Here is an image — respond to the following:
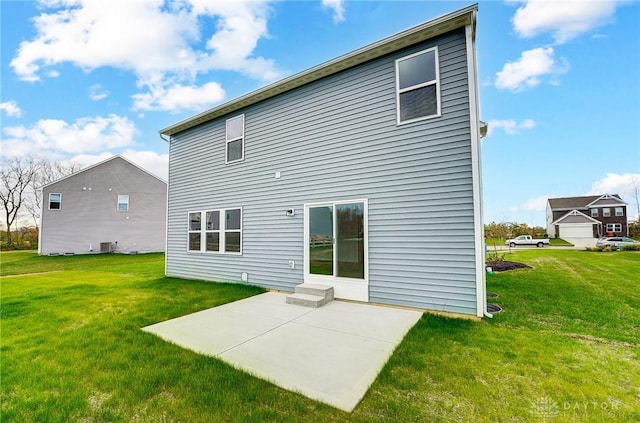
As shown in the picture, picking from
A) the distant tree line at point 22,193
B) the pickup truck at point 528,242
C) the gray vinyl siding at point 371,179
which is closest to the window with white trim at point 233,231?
the gray vinyl siding at point 371,179

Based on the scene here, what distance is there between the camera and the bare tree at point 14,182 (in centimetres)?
2467

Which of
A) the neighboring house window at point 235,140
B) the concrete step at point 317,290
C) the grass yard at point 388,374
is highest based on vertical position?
the neighboring house window at point 235,140

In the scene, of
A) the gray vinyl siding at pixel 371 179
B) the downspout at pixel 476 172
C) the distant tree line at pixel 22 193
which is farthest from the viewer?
the distant tree line at pixel 22 193

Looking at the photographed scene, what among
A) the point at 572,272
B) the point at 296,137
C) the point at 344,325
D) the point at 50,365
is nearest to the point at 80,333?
the point at 50,365

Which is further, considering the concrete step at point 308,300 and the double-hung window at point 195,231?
the double-hung window at point 195,231

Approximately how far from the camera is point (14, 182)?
25250mm

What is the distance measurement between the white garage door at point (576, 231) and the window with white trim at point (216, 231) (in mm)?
41958

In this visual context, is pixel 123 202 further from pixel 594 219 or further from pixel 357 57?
pixel 594 219

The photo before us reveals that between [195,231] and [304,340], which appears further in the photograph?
[195,231]

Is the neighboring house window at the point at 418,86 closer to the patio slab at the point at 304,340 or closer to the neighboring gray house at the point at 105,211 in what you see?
the patio slab at the point at 304,340

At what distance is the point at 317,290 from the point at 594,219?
42.9 m

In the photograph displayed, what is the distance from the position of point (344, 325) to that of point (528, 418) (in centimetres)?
252

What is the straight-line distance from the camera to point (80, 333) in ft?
13.2

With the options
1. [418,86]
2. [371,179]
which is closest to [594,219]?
[418,86]
